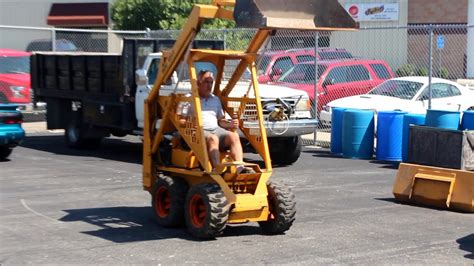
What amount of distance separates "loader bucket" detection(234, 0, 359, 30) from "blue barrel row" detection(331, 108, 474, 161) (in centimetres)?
571

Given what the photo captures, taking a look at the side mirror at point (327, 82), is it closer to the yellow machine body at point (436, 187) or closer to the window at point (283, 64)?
the window at point (283, 64)

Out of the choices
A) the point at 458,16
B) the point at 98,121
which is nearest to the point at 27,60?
the point at 98,121

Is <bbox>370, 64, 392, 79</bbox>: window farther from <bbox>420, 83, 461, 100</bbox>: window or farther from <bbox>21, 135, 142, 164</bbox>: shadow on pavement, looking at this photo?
<bbox>21, 135, 142, 164</bbox>: shadow on pavement

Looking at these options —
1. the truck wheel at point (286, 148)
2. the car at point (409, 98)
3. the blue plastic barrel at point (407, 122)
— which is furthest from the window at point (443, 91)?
the truck wheel at point (286, 148)

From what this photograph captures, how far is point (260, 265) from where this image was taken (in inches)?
333

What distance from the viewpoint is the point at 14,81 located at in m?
22.5

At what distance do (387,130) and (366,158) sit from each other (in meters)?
0.85

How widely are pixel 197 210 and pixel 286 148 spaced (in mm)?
6247

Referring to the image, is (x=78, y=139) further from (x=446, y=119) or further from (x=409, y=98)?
(x=446, y=119)

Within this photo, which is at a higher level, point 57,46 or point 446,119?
point 57,46

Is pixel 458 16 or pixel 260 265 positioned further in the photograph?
pixel 458 16

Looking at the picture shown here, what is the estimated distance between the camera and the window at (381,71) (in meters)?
22.7

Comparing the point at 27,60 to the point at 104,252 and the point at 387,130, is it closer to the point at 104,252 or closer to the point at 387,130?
the point at 387,130

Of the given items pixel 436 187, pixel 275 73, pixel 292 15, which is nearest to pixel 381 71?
pixel 275 73
